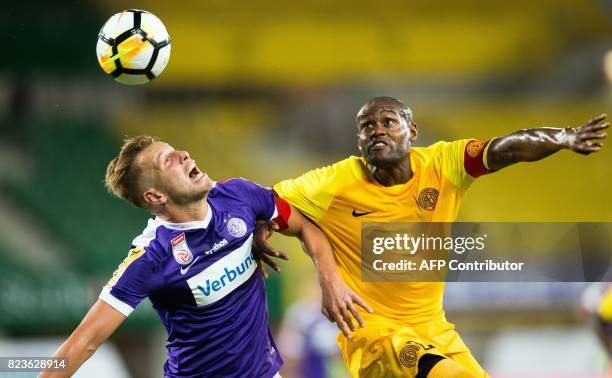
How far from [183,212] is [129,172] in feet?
1.12

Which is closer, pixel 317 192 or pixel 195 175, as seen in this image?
pixel 195 175

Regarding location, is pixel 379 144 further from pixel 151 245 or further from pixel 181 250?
pixel 151 245

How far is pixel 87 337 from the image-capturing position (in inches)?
159

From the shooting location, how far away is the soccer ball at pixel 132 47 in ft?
18.7

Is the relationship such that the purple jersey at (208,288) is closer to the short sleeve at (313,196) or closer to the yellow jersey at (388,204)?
the short sleeve at (313,196)

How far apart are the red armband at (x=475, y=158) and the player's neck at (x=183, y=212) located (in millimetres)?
1519

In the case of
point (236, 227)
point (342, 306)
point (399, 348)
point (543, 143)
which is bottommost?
point (399, 348)

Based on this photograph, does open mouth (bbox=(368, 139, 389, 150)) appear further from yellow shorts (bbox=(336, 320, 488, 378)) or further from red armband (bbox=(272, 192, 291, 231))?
yellow shorts (bbox=(336, 320, 488, 378))

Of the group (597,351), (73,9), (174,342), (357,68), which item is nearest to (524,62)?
(357,68)

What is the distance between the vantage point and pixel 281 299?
33.9 feet

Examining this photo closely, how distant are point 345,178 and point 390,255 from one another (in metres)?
0.52

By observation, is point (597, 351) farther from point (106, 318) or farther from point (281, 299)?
point (106, 318)

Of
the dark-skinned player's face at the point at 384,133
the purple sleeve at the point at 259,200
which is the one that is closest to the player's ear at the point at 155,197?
the purple sleeve at the point at 259,200

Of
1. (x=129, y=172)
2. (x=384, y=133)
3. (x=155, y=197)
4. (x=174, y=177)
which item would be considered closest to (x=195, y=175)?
(x=174, y=177)
